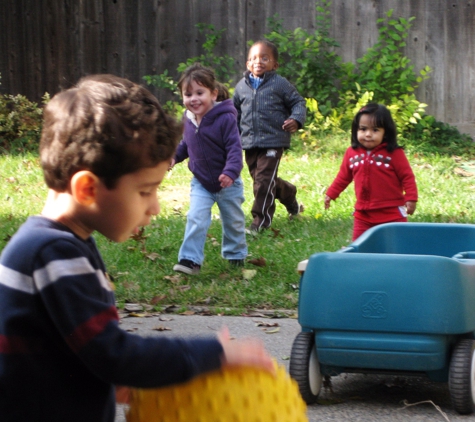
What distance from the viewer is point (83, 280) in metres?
1.53

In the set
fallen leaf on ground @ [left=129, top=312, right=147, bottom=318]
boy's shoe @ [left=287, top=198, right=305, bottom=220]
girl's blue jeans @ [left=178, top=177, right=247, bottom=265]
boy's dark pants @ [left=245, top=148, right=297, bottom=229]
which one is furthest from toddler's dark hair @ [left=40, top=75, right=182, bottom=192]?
boy's shoe @ [left=287, top=198, right=305, bottom=220]

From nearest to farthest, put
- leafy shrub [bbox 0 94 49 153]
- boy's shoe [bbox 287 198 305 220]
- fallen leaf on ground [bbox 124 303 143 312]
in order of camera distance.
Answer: fallen leaf on ground [bbox 124 303 143 312] < boy's shoe [bbox 287 198 305 220] < leafy shrub [bbox 0 94 49 153]

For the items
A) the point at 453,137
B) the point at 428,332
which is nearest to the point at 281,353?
the point at 428,332

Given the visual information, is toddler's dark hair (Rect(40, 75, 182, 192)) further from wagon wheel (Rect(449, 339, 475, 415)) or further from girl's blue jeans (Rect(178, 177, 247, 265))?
girl's blue jeans (Rect(178, 177, 247, 265))

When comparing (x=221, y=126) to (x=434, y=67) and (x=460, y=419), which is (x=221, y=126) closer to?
(x=460, y=419)

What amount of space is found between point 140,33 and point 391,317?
9.09m

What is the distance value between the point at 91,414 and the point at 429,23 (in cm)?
1010

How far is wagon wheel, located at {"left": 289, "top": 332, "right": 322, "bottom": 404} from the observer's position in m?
3.23

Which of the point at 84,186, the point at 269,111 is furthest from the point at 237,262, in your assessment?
the point at 84,186

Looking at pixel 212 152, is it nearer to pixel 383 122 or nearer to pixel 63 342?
pixel 383 122

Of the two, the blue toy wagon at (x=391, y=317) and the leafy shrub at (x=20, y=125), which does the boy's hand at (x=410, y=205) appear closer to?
the blue toy wagon at (x=391, y=317)

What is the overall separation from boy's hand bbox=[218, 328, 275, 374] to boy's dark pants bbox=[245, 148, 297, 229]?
5114mm

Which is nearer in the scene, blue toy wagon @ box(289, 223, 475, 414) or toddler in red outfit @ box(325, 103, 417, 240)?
blue toy wagon @ box(289, 223, 475, 414)

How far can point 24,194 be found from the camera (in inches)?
316
